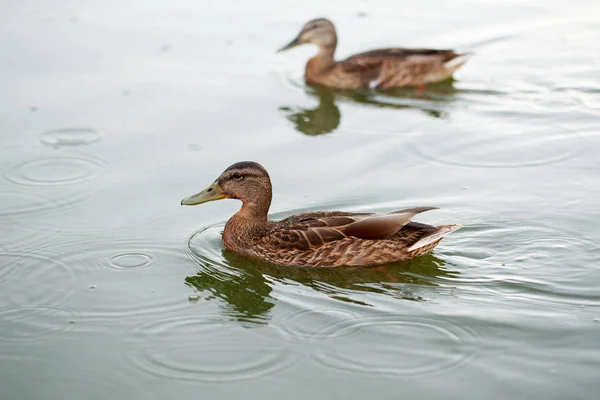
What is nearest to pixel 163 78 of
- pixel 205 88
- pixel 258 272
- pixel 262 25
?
pixel 205 88

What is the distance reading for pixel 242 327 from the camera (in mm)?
6539

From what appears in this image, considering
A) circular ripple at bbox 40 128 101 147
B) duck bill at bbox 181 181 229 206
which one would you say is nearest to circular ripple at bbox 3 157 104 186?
circular ripple at bbox 40 128 101 147

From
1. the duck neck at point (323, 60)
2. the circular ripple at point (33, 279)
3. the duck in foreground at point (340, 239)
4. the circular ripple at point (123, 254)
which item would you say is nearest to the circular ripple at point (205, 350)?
the circular ripple at point (33, 279)

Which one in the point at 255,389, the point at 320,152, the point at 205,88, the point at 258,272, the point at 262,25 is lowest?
the point at 255,389

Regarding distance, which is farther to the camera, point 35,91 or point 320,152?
point 35,91

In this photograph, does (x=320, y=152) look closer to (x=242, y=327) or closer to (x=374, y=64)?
(x=374, y=64)

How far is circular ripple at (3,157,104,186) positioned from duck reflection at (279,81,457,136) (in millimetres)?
2452

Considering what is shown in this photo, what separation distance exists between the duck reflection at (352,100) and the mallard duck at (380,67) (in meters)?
0.13

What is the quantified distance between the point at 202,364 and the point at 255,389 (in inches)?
17.3

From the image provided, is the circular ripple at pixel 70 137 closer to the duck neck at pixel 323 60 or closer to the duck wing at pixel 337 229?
the duck wing at pixel 337 229

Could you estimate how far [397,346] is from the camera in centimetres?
618

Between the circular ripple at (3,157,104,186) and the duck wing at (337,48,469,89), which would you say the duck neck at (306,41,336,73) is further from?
the circular ripple at (3,157,104,186)

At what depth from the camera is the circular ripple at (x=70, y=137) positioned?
9875mm

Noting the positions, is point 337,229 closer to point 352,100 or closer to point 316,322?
point 316,322
